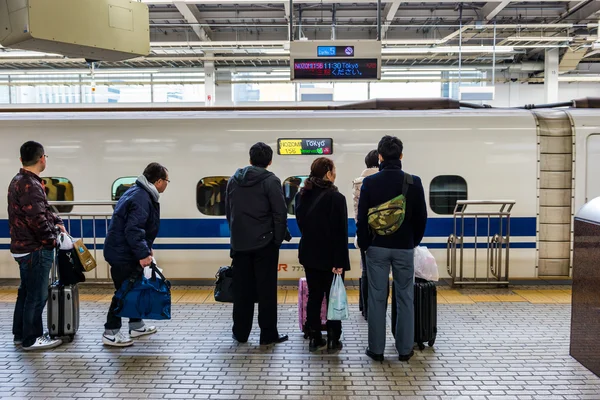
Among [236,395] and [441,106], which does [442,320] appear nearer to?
[236,395]

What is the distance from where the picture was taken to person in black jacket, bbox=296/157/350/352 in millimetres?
4793

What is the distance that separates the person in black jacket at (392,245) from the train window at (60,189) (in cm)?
495

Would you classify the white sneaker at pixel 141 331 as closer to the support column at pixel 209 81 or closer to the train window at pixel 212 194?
the train window at pixel 212 194

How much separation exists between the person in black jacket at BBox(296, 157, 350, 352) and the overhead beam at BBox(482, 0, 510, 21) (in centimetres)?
894

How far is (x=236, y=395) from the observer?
13.2ft

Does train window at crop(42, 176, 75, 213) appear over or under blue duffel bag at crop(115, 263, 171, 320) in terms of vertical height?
over

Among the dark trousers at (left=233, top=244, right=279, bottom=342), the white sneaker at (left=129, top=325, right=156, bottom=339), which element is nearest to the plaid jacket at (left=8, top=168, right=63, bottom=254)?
the white sneaker at (left=129, top=325, right=156, bottom=339)

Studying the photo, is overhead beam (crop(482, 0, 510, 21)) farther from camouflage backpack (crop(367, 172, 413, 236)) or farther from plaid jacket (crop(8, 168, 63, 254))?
plaid jacket (crop(8, 168, 63, 254))

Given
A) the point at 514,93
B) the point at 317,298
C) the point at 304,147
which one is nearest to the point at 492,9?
the point at 514,93

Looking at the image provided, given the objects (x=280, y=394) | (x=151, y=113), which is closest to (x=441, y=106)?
(x=151, y=113)

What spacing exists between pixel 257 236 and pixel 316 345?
3.76 feet

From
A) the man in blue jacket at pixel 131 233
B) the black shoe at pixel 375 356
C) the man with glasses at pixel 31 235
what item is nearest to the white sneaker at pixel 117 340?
the man in blue jacket at pixel 131 233

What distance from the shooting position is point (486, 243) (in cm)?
759

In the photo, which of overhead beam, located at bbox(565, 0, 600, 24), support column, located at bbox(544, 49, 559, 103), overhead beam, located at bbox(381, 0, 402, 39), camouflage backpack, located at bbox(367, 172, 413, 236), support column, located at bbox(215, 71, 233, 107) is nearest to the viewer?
camouflage backpack, located at bbox(367, 172, 413, 236)
